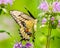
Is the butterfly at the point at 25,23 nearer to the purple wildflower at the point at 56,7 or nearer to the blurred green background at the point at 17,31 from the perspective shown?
the purple wildflower at the point at 56,7

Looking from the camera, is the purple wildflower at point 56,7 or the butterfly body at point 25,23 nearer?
the butterfly body at point 25,23

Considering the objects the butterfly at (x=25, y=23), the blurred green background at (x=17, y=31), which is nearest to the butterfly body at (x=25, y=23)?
the butterfly at (x=25, y=23)

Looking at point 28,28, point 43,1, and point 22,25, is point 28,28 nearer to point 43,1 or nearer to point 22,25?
point 22,25

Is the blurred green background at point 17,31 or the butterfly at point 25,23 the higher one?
the blurred green background at point 17,31

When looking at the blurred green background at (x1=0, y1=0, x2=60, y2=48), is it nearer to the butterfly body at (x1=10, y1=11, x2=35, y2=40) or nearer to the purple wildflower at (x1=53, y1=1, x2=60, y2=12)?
the purple wildflower at (x1=53, y1=1, x2=60, y2=12)

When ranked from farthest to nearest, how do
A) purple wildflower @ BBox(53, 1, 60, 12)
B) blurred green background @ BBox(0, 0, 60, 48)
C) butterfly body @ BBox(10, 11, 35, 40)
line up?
blurred green background @ BBox(0, 0, 60, 48), purple wildflower @ BBox(53, 1, 60, 12), butterfly body @ BBox(10, 11, 35, 40)

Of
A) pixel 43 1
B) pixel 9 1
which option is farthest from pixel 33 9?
pixel 9 1

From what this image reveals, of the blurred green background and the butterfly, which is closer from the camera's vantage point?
the butterfly

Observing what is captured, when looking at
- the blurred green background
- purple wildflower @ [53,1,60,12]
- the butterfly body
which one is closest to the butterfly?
the butterfly body

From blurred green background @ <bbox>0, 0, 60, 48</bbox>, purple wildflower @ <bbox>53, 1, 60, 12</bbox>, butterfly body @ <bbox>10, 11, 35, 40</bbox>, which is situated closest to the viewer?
butterfly body @ <bbox>10, 11, 35, 40</bbox>

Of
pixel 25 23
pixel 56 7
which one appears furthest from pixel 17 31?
pixel 25 23

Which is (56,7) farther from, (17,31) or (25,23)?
(17,31)
